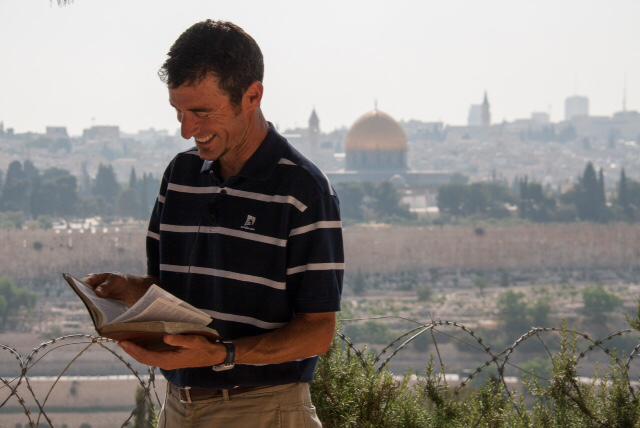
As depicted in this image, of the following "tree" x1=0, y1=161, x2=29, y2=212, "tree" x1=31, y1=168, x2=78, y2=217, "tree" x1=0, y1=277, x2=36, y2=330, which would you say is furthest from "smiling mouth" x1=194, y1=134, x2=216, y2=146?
"tree" x1=31, y1=168, x2=78, y2=217

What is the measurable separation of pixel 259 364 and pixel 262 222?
0.16 meters

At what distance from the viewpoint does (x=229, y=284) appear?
1.44m

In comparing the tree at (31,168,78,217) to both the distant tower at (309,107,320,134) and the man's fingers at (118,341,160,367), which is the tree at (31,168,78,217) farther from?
the man's fingers at (118,341,160,367)

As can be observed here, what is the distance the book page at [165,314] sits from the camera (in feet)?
4.40

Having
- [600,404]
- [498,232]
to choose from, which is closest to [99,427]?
[600,404]

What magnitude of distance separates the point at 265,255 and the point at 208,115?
0.56 ft

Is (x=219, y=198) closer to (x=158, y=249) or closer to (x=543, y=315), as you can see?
(x=158, y=249)

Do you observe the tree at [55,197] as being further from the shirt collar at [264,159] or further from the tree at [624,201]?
the shirt collar at [264,159]

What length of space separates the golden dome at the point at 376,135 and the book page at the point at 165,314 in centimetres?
4693

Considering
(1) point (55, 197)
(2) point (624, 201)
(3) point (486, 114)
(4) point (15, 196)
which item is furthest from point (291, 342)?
(3) point (486, 114)

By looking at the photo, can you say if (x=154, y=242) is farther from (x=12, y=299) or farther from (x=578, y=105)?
(x=578, y=105)

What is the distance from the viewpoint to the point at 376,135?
50.6 m

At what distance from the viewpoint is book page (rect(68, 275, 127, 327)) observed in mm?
1379

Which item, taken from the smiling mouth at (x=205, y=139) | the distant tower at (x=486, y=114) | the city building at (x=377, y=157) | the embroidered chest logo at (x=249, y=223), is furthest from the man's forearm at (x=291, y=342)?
the distant tower at (x=486, y=114)
